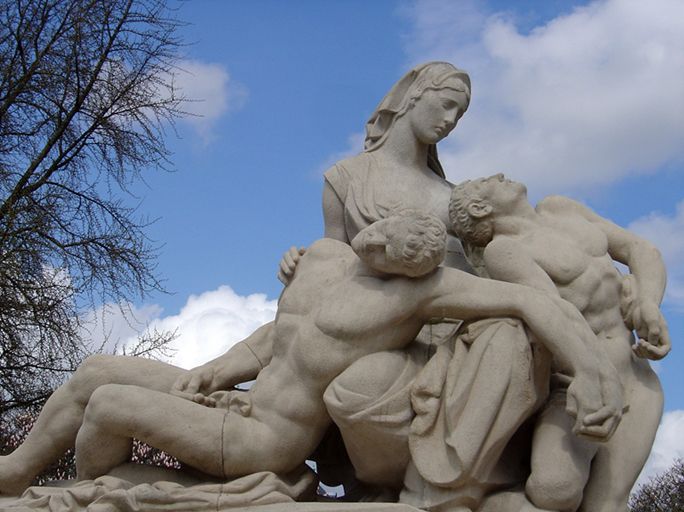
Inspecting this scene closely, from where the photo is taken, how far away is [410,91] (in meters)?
6.01

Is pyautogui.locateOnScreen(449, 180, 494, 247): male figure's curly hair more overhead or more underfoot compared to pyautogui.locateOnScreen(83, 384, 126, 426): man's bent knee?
more overhead

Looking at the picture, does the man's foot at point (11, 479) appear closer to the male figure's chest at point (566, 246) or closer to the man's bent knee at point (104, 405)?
the man's bent knee at point (104, 405)

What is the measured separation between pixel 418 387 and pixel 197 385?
1.11 m

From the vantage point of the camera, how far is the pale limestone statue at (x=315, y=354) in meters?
4.60

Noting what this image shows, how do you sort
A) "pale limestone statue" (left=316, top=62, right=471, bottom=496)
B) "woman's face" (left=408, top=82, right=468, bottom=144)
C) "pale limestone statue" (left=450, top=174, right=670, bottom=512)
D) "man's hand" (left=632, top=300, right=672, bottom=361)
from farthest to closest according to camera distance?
"woman's face" (left=408, top=82, right=468, bottom=144) < "pale limestone statue" (left=316, top=62, right=471, bottom=496) < "man's hand" (left=632, top=300, right=672, bottom=361) < "pale limestone statue" (left=450, top=174, right=670, bottom=512)

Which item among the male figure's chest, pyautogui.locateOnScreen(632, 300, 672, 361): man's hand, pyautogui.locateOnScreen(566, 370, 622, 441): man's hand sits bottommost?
pyautogui.locateOnScreen(566, 370, 622, 441): man's hand

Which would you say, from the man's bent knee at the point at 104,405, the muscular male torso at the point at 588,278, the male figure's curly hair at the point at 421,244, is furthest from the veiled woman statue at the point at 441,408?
the man's bent knee at the point at 104,405

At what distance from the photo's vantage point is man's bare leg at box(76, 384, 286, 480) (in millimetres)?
4609

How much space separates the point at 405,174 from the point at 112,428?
2219 millimetres

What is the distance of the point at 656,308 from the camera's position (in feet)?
16.2

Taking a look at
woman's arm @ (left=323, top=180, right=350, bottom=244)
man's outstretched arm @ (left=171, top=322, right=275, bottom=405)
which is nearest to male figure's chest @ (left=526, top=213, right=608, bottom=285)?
woman's arm @ (left=323, top=180, right=350, bottom=244)

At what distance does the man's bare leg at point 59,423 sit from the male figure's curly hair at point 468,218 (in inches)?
68.4

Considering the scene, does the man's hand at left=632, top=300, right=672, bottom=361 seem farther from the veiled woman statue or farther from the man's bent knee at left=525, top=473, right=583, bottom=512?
the man's bent knee at left=525, top=473, right=583, bottom=512

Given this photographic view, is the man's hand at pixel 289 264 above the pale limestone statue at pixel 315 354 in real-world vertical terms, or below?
above
